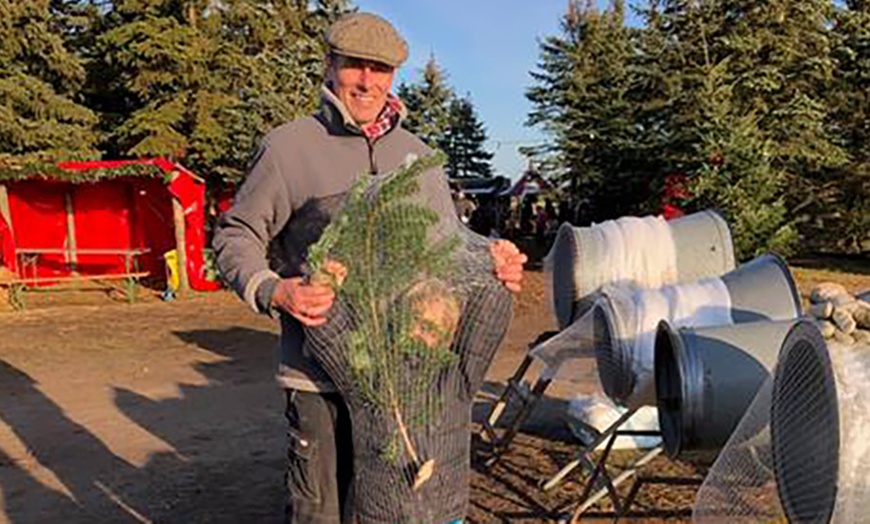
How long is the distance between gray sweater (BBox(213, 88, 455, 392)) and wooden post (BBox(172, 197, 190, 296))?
13.0 metres

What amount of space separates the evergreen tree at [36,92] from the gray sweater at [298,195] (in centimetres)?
1619

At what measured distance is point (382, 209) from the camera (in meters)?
2.09

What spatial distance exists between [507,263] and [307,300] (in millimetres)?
518

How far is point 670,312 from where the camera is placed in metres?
4.02

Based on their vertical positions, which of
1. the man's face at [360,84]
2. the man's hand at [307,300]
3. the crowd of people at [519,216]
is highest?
the man's face at [360,84]

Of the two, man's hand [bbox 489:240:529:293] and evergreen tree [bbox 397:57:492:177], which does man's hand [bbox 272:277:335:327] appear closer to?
man's hand [bbox 489:240:529:293]

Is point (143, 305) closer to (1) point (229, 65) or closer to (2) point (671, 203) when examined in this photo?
(1) point (229, 65)

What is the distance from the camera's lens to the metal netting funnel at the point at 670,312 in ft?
13.0

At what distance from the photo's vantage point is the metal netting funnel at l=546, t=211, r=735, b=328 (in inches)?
192

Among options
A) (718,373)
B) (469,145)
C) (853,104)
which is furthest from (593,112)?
(469,145)

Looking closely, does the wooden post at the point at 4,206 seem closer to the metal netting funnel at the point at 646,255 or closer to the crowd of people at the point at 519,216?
the crowd of people at the point at 519,216

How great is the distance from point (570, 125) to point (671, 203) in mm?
8774

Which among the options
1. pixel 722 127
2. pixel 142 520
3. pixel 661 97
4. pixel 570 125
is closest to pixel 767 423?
pixel 142 520

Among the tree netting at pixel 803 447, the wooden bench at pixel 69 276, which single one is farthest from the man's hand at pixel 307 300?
the wooden bench at pixel 69 276
